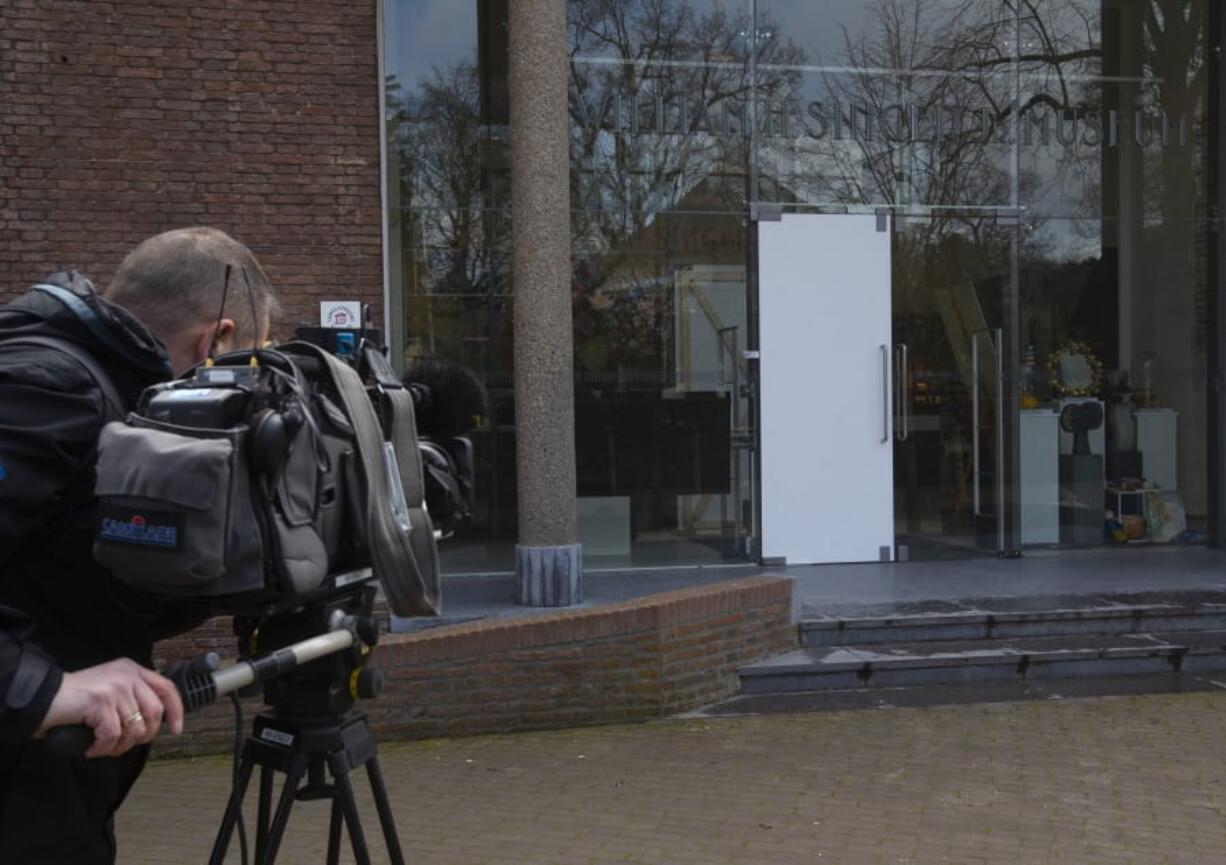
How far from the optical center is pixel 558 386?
26.3ft

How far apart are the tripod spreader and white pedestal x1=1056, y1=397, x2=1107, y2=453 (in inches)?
404

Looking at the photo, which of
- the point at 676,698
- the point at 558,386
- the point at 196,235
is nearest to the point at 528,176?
the point at 558,386

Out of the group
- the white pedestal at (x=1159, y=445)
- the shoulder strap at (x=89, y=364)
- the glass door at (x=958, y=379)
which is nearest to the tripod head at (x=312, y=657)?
the shoulder strap at (x=89, y=364)

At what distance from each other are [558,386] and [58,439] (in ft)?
19.6

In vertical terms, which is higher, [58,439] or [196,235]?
[196,235]

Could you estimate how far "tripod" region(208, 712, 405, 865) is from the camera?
8.59 feet

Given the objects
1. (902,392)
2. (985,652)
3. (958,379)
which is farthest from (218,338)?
(958,379)

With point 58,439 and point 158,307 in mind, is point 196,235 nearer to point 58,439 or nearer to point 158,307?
point 158,307

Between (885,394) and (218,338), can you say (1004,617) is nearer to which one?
(885,394)

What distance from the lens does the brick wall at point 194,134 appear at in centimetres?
731

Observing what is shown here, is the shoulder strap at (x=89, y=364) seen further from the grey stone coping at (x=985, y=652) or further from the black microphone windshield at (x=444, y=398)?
the grey stone coping at (x=985, y=652)

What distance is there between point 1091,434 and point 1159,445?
734 mm

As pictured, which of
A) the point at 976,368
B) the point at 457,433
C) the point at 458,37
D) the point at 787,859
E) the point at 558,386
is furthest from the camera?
the point at 976,368

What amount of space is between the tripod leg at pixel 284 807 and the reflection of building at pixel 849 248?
6.57m
